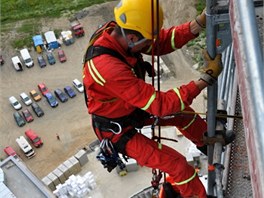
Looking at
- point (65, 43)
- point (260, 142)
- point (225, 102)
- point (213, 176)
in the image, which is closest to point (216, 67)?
point (213, 176)

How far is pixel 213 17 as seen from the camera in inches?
194

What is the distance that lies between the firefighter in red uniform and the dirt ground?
34.3 ft

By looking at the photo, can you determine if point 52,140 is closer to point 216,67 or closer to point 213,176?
point 213,176

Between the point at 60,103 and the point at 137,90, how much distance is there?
13.7 m

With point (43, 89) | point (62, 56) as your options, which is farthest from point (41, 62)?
point (43, 89)

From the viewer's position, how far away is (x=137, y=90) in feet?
19.5

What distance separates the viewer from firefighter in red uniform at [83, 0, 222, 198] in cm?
594

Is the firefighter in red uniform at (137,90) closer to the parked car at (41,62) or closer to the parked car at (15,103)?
the parked car at (15,103)

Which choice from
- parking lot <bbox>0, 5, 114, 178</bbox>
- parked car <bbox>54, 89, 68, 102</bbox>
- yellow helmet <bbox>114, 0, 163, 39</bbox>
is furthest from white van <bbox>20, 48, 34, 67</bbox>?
yellow helmet <bbox>114, 0, 163, 39</bbox>

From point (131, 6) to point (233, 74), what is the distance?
8.83 feet

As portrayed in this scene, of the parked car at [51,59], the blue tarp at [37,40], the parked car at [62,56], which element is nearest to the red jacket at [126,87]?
the parked car at [62,56]

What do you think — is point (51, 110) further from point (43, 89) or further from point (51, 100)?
point (43, 89)

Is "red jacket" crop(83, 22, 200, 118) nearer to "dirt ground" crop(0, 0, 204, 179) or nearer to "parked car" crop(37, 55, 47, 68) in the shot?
"dirt ground" crop(0, 0, 204, 179)

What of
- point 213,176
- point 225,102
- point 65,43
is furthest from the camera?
point 65,43
